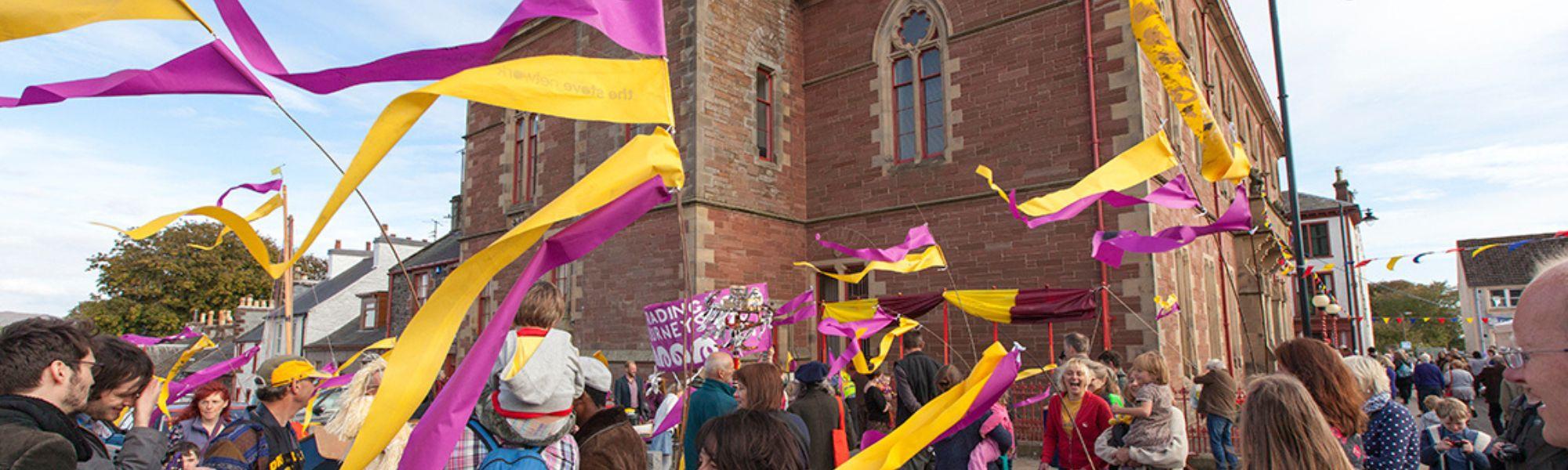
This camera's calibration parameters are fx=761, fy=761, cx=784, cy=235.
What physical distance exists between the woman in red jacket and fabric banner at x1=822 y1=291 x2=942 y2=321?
479cm

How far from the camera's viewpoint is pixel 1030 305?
10477mm

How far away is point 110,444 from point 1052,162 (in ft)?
37.8

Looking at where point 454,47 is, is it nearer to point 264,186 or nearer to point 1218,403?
point 264,186

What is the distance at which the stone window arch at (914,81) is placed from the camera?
45.1 feet

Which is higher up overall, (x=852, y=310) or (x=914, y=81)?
(x=914, y=81)

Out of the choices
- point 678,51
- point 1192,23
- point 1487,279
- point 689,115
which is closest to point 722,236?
point 689,115

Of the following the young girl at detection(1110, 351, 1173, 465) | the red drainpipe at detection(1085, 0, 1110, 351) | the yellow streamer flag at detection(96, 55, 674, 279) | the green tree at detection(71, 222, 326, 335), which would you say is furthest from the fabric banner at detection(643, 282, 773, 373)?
the green tree at detection(71, 222, 326, 335)

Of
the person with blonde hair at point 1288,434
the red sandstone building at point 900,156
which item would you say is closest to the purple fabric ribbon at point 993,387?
the person with blonde hair at point 1288,434

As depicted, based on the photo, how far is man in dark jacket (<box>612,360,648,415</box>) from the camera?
12.2 m

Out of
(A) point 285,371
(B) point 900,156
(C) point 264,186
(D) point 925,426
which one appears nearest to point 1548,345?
(D) point 925,426

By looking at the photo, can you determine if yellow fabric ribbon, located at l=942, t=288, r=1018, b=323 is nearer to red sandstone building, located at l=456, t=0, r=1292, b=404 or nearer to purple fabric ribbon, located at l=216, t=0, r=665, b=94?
red sandstone building, located at l=456, t=0, r=1292, b=404

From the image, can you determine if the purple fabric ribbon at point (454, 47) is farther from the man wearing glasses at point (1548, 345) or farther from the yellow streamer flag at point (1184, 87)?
the yellow streamer flag at point (1184, 87)

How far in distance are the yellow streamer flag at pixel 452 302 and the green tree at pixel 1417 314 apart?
65.6 m

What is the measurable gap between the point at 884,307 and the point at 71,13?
36.2ft
